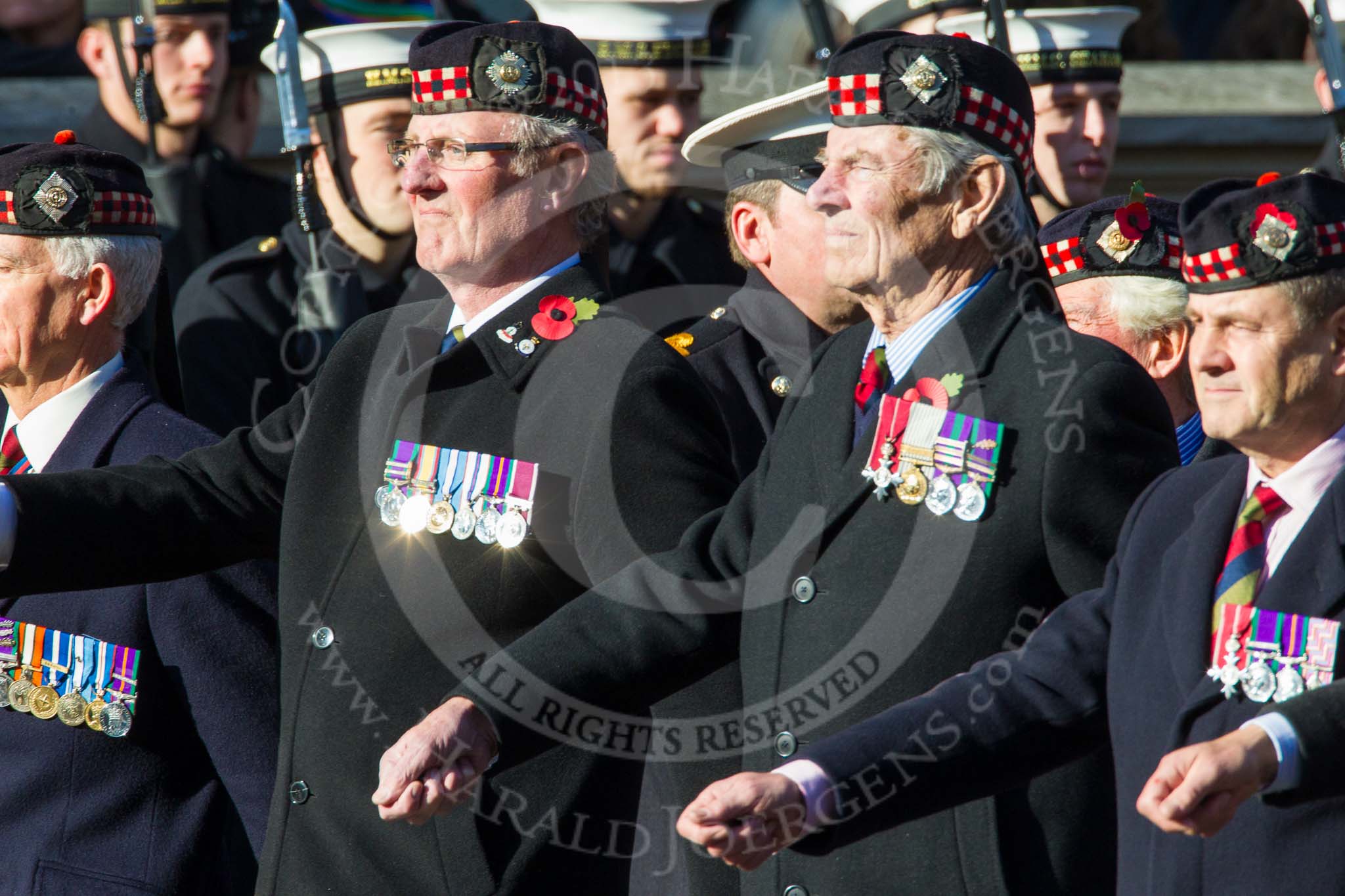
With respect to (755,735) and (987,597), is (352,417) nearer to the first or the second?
(755,735)

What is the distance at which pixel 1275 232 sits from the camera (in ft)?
9.15

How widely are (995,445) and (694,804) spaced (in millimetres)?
799

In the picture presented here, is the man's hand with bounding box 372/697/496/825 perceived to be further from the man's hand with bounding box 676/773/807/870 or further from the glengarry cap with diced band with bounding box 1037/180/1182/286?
the glengarry cap with diced band with bounding box 1037/180/1182/286

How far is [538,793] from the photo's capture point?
3.59 meters

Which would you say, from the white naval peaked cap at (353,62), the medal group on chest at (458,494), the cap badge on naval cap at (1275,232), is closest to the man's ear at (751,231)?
the medal group on chest at (458,494)

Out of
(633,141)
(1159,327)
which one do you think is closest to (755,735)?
(1159,327)

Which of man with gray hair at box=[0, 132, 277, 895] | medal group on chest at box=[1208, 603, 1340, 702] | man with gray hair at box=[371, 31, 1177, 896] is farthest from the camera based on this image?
man with gray hair at box=[0, 132, 277, 895]

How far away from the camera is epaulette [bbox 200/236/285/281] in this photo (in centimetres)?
614

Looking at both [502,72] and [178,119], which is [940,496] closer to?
[502,72]

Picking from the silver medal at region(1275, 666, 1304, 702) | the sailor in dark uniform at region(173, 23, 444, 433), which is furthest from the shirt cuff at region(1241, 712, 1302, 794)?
the sailor in dark uniform at region(173, 23, 444, 433)

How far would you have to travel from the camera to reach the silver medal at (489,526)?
3598 mm

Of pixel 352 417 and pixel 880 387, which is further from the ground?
pixel 880 387

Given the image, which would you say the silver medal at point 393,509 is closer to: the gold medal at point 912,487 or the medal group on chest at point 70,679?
the medal group on chest at point 70,679

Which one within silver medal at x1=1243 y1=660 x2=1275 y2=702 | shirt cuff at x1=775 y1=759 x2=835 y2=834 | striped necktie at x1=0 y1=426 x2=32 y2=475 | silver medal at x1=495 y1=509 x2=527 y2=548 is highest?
silver medal at x1=1243 y1=660 x2=1275 y2=702
